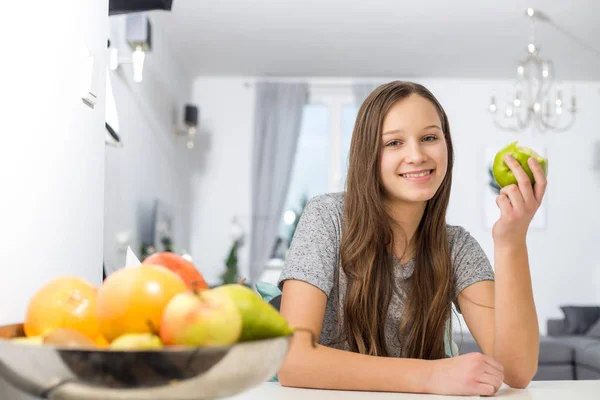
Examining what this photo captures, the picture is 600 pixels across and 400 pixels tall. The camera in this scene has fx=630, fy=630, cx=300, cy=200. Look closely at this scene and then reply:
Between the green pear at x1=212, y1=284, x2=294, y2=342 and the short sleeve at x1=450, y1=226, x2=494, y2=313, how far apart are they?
3.07 ft

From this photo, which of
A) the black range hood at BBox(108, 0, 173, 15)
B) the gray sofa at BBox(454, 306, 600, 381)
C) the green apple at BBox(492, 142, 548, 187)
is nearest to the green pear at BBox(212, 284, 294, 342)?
the green apple at BBox(492, 142, 548, 187)

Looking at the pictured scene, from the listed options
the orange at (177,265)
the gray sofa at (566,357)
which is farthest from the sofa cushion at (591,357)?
the orange at (177,265)

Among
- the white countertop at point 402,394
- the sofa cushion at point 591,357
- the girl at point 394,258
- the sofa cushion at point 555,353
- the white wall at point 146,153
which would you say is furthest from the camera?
the sofa cushion at point 555,353

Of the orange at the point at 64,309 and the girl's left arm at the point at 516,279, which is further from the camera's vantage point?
the girl's left arm at the point at 516,279

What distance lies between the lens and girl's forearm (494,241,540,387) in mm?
1136

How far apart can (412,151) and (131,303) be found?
0.93m

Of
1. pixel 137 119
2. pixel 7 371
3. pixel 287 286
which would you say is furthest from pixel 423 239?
pixel 137 119

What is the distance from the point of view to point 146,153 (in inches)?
177

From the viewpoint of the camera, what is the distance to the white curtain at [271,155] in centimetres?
599

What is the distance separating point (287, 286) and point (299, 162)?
4.98 metres

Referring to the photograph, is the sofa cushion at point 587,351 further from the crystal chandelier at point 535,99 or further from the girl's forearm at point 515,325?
the girl's forearm at point 515,325

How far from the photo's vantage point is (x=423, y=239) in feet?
4.89

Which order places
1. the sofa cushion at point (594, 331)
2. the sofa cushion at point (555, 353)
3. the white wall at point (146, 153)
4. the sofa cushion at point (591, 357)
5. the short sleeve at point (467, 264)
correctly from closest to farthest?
the short sleeve at point (467, 264) < the white wall at point (146, 153) < the sofa cushion at point (591, 357) < the sofa cushion at point (555, 353) < the sofa cushion at point (594, 331)

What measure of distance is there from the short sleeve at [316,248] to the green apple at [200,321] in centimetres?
75
